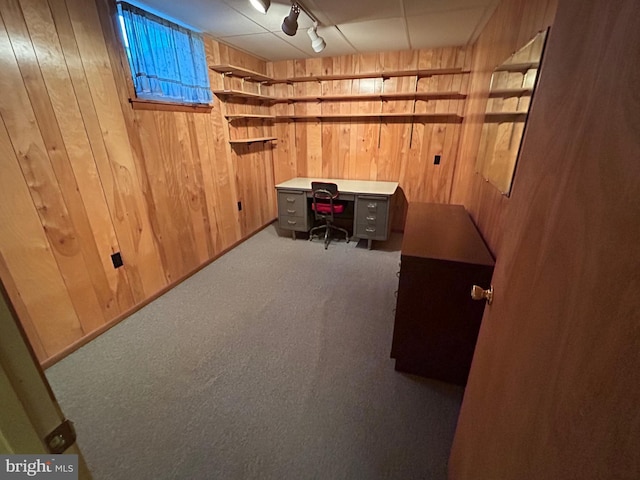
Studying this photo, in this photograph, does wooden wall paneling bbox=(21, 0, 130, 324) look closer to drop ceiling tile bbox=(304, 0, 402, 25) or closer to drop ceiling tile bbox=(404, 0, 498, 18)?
drop ceiling tile bbox=(304, 0, 402, 25)

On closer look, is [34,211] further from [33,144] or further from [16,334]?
[16,334]

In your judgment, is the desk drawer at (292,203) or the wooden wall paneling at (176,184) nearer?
the wooden wall paneling at (176,184)

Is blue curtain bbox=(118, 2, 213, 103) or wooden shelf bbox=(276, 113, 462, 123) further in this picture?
wooden shelf bbox=(276, 113, 462, 123)

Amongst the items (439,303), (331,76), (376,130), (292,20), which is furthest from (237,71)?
(439,303)

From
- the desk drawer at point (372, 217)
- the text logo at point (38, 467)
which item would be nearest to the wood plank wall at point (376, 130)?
the desk drawer at point (372, 217)

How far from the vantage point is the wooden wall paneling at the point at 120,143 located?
6.03ft

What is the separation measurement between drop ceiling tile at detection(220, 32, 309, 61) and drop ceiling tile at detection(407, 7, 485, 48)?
1355mm

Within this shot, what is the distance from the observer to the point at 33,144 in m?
1.64

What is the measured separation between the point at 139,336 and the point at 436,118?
3917 millimetres

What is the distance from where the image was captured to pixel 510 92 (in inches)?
60.5

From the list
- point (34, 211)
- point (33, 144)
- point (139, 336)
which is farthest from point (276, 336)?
point (33, 144)

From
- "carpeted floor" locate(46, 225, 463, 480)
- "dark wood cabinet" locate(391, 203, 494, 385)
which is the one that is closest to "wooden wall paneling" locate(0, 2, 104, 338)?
"carpeted floor" locate(46, 225, 463, 480)

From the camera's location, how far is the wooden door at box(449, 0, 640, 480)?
0.36m

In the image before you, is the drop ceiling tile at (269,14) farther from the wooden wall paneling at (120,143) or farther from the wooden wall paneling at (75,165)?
the wooden wall paneling at (75,165)
